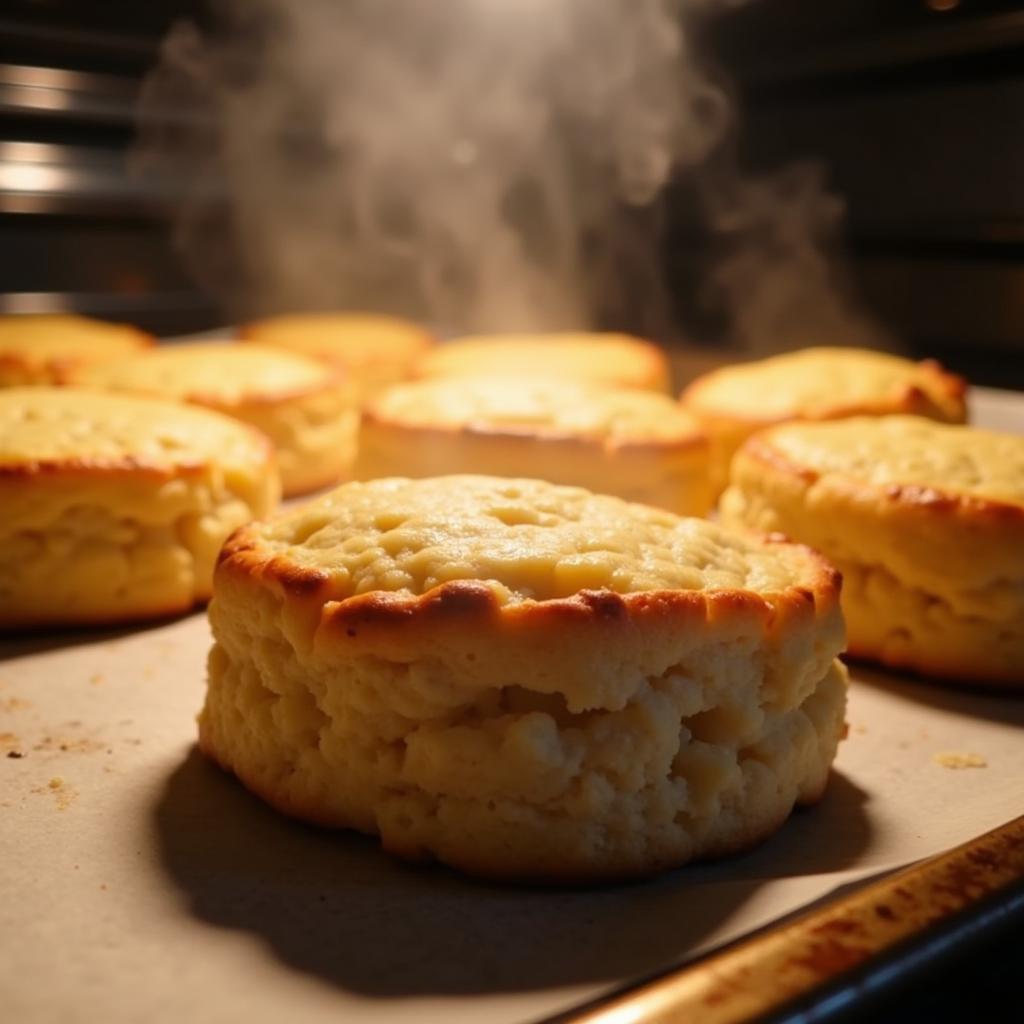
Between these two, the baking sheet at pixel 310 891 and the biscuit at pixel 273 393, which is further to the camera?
the biscuit at pixel 273 393

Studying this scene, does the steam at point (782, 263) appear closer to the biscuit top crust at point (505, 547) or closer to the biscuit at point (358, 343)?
the biscuit at point (358, 343)

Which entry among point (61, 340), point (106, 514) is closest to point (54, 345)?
point (61, 340)

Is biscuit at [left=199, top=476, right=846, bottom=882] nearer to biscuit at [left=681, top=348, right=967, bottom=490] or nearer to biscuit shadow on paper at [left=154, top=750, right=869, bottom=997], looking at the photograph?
biscuit shadow on paper at [left=154, top=750, right=869, bottom=997]

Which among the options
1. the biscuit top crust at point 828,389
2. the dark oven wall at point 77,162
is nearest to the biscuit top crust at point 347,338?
the dark oven wall at point 77,162

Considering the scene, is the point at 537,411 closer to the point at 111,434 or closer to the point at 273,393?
the point at 273,393

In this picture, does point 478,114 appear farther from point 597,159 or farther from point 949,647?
point 949,647

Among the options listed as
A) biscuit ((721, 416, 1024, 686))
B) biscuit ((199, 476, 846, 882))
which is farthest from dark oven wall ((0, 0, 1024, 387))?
biscuit ((199, 476, 846, 882))
